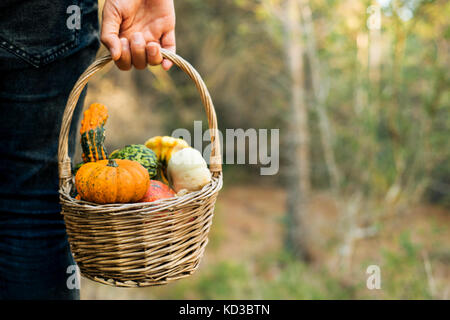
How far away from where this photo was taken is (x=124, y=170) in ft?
2.97

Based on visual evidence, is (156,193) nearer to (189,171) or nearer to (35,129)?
(189,171)

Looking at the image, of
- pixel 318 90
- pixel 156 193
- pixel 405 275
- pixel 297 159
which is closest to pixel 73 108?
pixel 156 193

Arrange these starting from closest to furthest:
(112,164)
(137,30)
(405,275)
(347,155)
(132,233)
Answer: (132,233) → (112,164) → (137,30) → (405,275) → (347,155)

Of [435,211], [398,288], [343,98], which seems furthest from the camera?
[435,211]

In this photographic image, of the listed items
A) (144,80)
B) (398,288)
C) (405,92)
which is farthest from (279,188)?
(398,288)

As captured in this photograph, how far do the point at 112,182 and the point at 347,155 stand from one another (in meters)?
3.45

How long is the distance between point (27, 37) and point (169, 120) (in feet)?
15.8

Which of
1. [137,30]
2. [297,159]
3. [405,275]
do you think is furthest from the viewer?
[297,159]

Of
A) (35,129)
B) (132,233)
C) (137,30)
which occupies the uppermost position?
(137,30)

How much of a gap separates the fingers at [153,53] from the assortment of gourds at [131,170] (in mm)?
237

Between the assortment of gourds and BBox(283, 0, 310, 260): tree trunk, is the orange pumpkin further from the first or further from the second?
BBox(283, 0, 310, 260): tree trunk

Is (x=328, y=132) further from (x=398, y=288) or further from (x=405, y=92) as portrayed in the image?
(x=398, y=288)

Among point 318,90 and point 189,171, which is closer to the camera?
point 189,171

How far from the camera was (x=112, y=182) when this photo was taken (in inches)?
33.8
